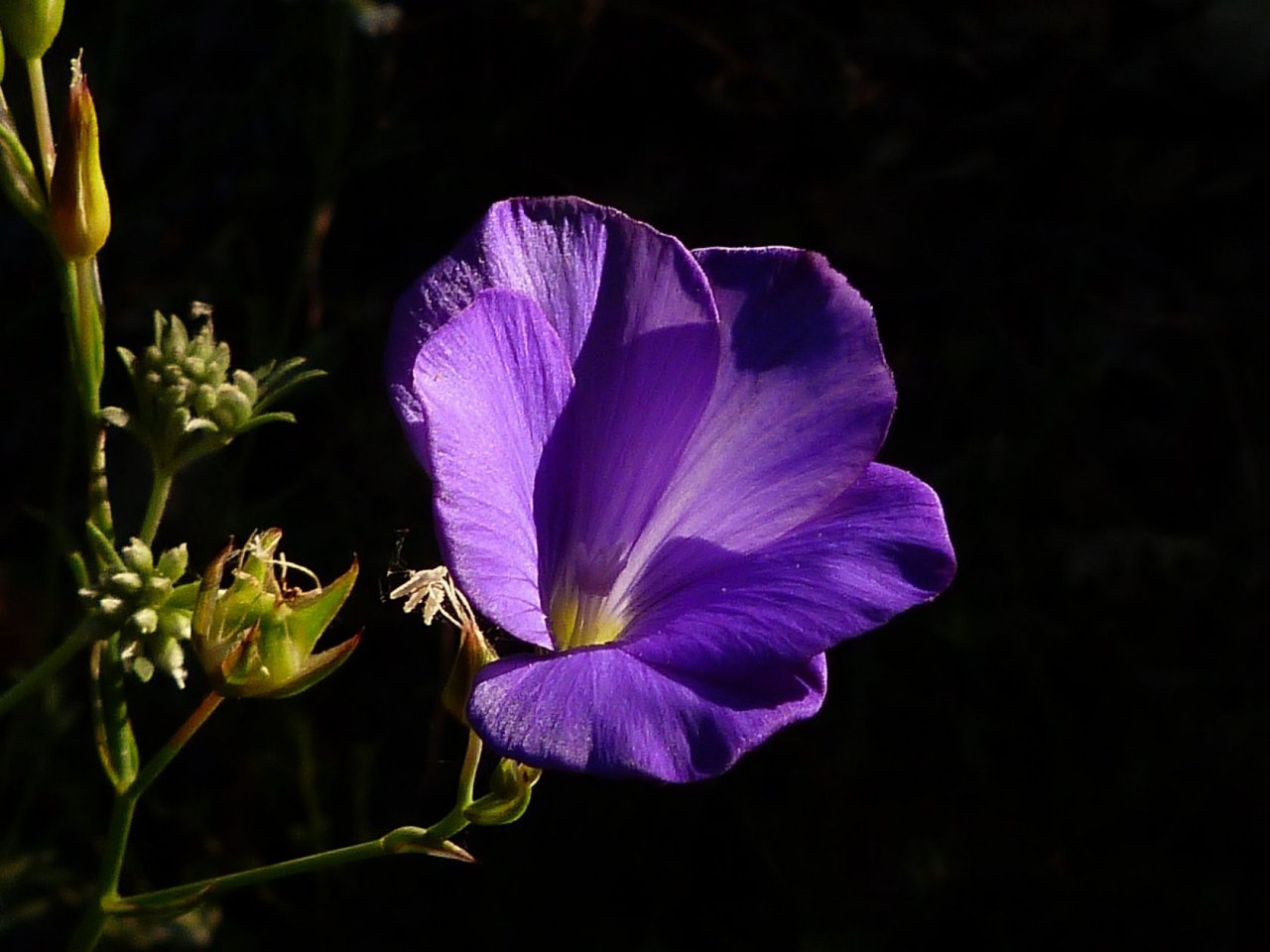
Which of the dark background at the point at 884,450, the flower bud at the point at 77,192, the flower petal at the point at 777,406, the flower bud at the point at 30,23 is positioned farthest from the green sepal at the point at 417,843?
the dark background at the point at 884,450

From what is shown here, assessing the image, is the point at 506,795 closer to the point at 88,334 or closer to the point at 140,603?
the point at 140,603

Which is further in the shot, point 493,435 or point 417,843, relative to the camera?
point 417,843

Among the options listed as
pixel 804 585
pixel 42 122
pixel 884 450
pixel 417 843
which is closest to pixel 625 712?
pixel 804 585

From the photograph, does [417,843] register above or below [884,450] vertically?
above

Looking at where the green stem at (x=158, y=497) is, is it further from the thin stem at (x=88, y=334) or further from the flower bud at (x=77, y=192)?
the flower bud at (x=77, y=192)

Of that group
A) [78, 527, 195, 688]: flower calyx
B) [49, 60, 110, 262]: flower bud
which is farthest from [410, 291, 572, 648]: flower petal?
[49, 60, 110, 262]: flower bud

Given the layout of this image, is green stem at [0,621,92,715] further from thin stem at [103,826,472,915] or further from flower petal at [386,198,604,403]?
flower petal at [386,198,604,403]
